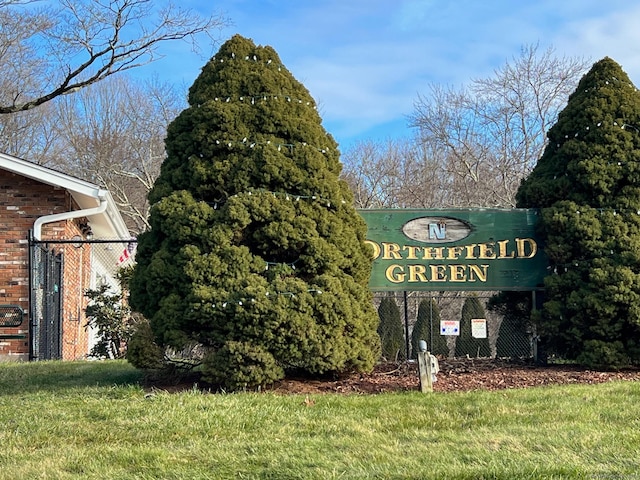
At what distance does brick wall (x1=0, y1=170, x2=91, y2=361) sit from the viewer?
11.7m

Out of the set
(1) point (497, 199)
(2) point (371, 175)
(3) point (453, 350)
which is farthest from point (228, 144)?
(2) point (371, 175)

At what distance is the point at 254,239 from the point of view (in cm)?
695

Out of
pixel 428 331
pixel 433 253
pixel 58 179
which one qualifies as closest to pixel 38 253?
pixel 58 179

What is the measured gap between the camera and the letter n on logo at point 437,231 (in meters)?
8.36

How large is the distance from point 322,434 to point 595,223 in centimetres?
467

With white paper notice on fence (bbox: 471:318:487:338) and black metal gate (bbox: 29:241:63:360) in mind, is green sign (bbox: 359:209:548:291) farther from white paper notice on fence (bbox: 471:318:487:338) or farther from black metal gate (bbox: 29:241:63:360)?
black metal gate (bbox: 29:241:63:360)

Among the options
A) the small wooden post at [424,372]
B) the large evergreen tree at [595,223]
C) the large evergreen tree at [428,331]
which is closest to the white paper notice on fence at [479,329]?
the large evergreen tree at [595,223]

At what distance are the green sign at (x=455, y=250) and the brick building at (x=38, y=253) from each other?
523 centimetres

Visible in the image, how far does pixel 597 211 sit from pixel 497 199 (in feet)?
51.3

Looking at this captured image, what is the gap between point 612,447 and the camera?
13.7 ft

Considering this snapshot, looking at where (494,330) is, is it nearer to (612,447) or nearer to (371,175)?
(371,175)

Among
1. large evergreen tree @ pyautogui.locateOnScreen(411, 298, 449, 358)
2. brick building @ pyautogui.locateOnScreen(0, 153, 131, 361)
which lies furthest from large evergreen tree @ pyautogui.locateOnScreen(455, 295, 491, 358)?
brick building @ pyautogui.locateOnScreen(0, 153, 131, 361)

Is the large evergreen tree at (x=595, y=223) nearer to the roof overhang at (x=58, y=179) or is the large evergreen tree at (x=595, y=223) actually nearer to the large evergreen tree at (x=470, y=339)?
the large evergreen tree at (x=470, y=339)

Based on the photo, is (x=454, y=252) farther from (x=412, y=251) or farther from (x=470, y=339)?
(x=470, y=339)
